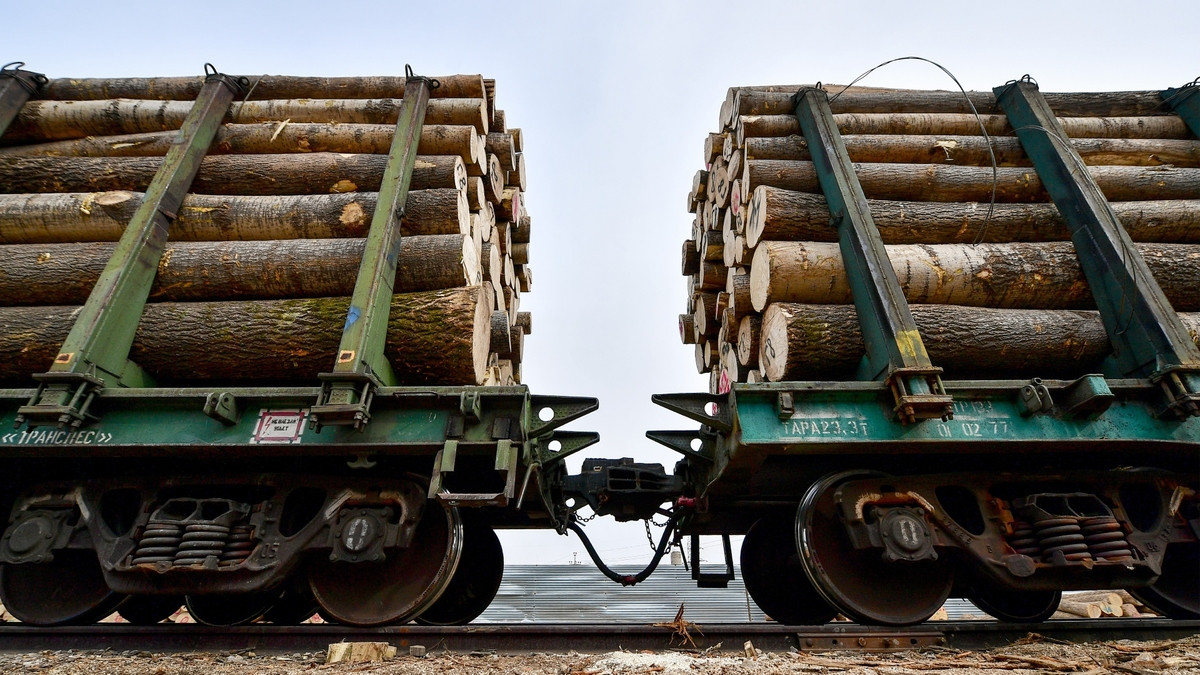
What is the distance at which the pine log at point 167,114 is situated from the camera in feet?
17.5

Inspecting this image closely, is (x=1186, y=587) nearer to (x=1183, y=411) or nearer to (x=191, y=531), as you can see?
(x=1183, y=411)

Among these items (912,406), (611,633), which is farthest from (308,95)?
(912,406)

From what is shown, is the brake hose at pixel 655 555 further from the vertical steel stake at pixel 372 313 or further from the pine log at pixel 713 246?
the pine log at pixel 713 246

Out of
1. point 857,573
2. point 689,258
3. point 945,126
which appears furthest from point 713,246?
point 857,573

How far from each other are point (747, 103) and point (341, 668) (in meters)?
5.90

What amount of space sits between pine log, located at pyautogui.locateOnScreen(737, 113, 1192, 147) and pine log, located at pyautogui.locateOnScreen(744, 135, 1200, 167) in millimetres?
219

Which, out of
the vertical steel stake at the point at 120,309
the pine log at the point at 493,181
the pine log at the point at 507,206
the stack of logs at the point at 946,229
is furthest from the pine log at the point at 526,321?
the vertical steel stake at the point at 120,309

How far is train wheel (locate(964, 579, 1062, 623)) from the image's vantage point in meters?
3.96

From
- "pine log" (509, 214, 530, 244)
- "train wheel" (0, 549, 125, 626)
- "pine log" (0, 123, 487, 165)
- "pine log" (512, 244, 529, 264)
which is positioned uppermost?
"pine log" (509, 214, 530, 244)

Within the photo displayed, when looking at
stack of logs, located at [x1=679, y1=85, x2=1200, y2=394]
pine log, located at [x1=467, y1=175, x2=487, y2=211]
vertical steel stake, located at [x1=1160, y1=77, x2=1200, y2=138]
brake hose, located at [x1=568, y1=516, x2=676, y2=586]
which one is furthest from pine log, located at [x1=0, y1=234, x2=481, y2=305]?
vertical steel stake, located at [x1=1160, y1=77, x2=1200, y2=138]

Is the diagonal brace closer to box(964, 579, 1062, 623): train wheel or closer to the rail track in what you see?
the rail track

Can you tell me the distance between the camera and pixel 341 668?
2605 mm

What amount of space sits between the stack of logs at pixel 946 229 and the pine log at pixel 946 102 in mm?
19

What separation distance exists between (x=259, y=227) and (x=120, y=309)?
1159mm
